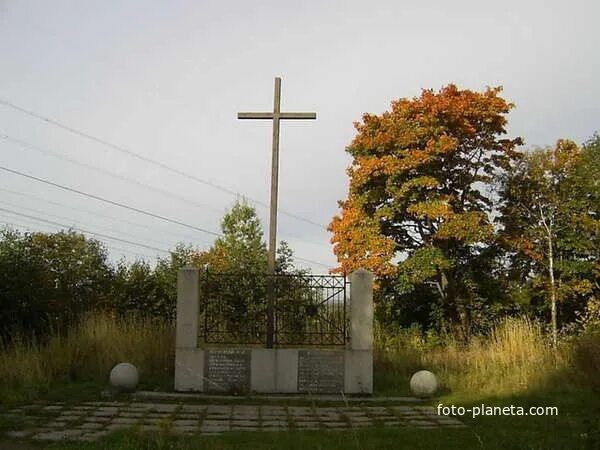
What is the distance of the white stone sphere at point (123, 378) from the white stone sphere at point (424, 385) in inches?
178

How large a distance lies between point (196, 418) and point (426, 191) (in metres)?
11.1

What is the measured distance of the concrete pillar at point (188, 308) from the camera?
10.7m

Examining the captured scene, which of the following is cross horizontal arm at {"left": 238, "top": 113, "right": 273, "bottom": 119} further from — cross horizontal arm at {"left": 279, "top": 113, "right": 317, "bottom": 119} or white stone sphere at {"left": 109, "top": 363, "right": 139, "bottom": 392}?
white stone sphere at {"left": 109, "top": 363, "right": 139, "bottom": 392}

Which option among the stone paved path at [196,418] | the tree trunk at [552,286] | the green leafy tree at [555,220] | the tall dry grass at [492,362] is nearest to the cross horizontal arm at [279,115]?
the tall dry grass at [492,362]

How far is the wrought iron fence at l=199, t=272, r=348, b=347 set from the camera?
11.3 meters

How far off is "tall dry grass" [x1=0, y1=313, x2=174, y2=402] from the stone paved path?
6.18 feet

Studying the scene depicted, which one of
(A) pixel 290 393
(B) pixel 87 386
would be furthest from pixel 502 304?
(B) pixel 87 386

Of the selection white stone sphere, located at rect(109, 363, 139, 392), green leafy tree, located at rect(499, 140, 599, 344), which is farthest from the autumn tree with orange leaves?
white stone sphere, located at rect(109, 363, 139, 392)

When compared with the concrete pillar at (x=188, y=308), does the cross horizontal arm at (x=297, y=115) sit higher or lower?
higher

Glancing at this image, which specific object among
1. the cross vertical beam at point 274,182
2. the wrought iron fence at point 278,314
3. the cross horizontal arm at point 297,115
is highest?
the cross horizontal arm at point 297,115

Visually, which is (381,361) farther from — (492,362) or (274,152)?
(274,152)

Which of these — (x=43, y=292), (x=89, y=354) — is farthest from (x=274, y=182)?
→ (x=43, y=292)

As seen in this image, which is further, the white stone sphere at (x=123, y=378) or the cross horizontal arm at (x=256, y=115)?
the cross horizontal arm at (x=256, y=115)

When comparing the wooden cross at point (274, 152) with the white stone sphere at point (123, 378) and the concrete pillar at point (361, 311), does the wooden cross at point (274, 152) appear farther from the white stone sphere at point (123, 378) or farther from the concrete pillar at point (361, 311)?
the white stone sphere at point (123, 378)
